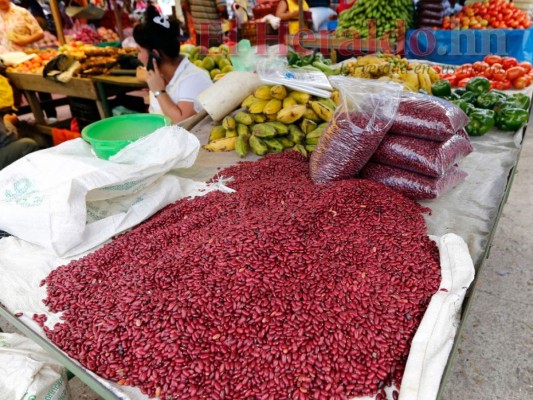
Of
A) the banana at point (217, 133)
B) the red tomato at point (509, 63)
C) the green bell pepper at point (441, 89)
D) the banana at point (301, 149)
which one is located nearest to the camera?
the banana at point (301, 149)

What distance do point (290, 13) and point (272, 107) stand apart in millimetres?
4409

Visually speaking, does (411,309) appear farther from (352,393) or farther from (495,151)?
(495,151)

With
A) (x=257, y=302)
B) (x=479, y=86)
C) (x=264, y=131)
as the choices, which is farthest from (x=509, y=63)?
(x=257, y=302)

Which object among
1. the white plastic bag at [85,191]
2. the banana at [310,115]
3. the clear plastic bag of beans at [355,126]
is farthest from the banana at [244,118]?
the clear plastic bag of beans at [355,126]

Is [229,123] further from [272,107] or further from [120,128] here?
[120,128]

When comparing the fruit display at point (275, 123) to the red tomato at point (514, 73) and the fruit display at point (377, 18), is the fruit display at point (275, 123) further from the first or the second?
the fruit display at point (377, 18)

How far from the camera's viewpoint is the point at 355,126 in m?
1.44

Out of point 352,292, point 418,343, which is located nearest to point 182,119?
point 352,292

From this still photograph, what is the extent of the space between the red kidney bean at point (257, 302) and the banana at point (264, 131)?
85 centimetres

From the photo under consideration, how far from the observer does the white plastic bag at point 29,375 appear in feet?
3.29

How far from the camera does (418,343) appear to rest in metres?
0.83

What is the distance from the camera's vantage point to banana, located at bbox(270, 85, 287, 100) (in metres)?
2.19

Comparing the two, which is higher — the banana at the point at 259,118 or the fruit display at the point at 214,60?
the fruit display at the point at 214,60

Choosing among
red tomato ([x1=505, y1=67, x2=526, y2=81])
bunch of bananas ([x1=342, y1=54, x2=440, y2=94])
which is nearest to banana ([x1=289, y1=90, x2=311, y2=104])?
bunch of bananas ([x1=342, y1=54, x2=440, y2=94])
